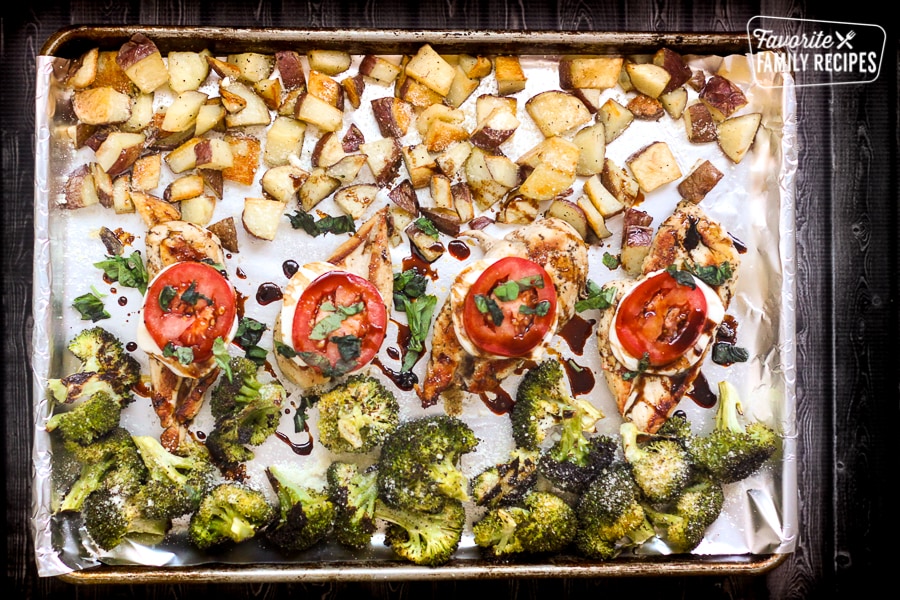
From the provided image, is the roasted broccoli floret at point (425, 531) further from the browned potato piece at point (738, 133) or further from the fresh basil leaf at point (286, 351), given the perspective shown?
the browned potato piece at point (738, 133)

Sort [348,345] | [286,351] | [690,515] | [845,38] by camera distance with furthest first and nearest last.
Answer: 1. [845,38]
2. [690,515]
3. [286,351]
4. [348,345]

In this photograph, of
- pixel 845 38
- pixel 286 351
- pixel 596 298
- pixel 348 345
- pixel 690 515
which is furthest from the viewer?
pixel 845 38

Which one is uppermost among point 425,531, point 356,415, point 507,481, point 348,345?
point 348,345

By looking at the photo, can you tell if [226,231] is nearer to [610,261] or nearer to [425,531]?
[425,531]

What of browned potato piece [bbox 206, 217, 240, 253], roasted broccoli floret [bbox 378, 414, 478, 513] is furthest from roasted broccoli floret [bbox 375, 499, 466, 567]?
browned potato piece [bbox 206, 217, 240, 253]

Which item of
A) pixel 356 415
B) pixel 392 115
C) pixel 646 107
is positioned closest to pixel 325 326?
pixel 356 415

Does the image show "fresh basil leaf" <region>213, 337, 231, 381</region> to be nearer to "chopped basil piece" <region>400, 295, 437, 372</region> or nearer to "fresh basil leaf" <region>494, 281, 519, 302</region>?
"chopped basil piece" <region>400, 295, 437, 372</region>
